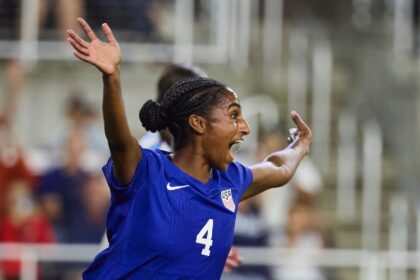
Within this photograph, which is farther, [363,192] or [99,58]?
[363,192]

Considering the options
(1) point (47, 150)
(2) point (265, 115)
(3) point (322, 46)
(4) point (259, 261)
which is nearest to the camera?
(4) point (259, 261)

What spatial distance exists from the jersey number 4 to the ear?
0.35m

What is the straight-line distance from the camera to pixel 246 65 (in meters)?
11.5

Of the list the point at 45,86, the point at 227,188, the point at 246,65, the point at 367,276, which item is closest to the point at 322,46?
the point at 246,65

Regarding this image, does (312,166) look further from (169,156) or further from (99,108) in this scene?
(169,156)

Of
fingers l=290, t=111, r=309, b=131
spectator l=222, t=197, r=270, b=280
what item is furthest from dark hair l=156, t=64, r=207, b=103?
spectator l=222, t=197, r=270, b=280

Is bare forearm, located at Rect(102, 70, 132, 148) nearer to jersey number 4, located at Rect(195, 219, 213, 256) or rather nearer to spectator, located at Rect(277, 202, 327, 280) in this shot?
jersey number 4, located at Rect(195, 219, 213, 256)

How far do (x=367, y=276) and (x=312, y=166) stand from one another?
2.11 metres

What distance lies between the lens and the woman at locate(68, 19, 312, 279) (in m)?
4.55

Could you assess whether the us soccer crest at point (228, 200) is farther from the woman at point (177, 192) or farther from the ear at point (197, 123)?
the ear at point (197, 123)

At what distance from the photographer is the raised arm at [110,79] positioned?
4277 millimetres

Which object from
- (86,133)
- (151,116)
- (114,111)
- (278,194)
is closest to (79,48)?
(114,111)

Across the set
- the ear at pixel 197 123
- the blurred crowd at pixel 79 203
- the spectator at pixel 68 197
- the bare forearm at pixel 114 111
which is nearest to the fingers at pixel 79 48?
the bare forearm at pixel 114 111

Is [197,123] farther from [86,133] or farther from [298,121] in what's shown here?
[86,133]
